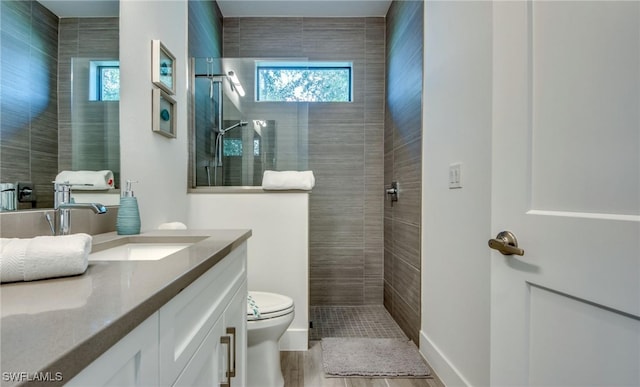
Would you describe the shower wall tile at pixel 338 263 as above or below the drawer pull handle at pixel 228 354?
below

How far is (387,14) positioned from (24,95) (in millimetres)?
2752

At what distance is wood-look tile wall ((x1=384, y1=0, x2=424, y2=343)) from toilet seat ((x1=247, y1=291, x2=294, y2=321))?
887mm

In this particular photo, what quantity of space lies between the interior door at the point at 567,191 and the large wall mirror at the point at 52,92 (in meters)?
1.24

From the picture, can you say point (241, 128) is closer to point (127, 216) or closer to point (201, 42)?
point (201, 42)

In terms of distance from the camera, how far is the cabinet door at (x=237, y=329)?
3.39 feet

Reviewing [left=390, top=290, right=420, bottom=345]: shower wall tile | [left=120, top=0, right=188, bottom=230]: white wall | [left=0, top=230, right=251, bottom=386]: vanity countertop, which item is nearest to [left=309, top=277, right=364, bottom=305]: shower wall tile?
[left=390, top=290, right=420, bottom=345]: shower wall tile

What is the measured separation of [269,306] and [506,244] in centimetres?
115

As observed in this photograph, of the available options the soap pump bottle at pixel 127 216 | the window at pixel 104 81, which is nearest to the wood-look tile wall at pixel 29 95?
the window at pixel 104 81

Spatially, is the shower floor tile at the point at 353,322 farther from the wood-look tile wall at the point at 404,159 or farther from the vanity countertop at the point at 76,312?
the vanity countertop at the point at 76,312

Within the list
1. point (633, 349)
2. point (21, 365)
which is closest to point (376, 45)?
point (633, 349)

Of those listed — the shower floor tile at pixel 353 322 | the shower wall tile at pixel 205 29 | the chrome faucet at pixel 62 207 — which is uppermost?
the shower wall tile at pixel 205 29

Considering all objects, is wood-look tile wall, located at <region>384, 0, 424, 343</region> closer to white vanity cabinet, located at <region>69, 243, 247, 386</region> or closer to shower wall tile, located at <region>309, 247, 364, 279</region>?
shower wall tile, located at <region>309, 247, 364, 279</region>

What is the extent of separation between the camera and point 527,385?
2.55ft

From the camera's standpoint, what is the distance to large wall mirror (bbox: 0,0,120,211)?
775 mm
